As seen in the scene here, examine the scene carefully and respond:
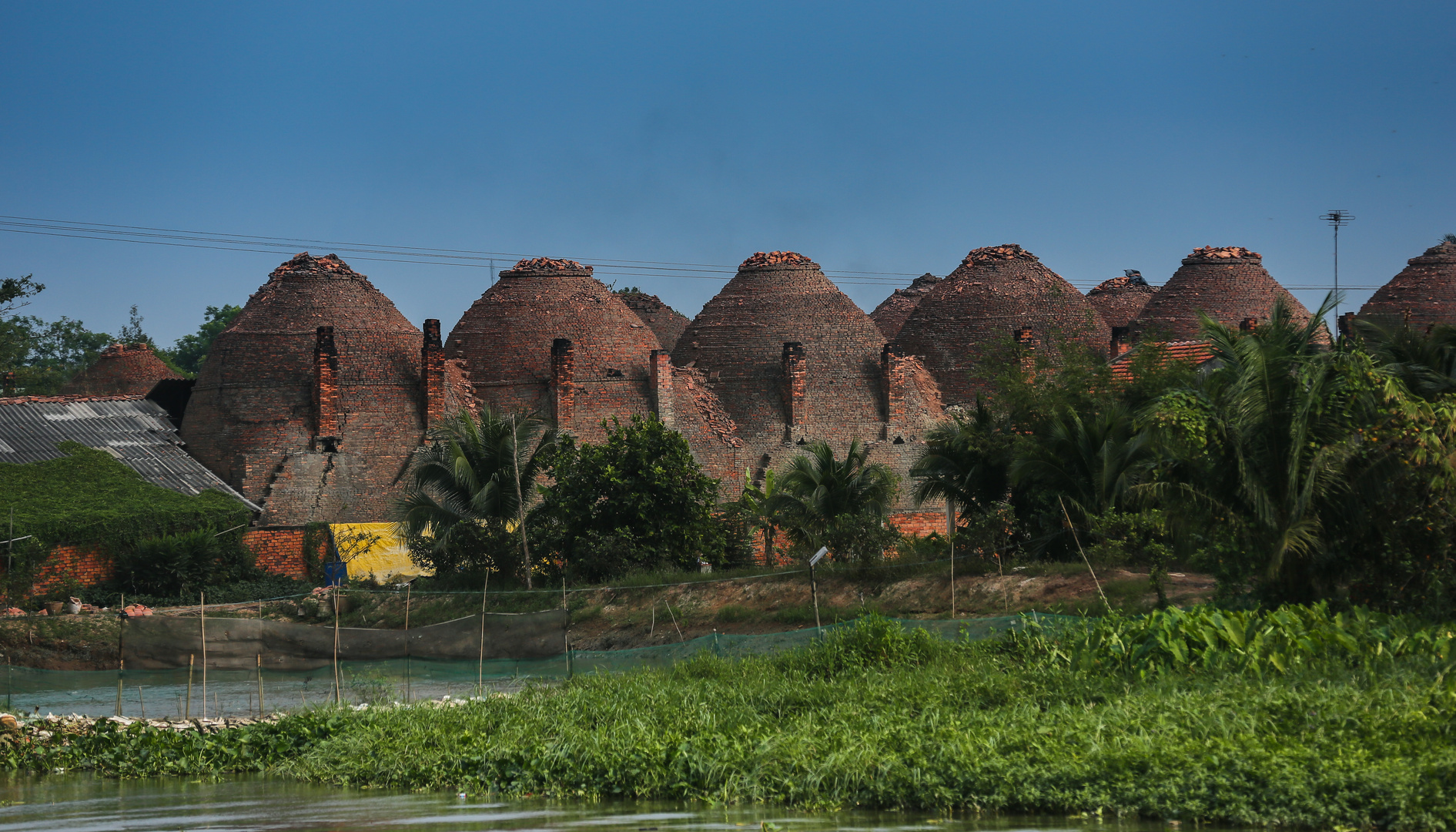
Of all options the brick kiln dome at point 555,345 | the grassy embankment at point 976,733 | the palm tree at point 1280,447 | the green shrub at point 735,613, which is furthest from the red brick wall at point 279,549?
the palm tree at point 1280,447

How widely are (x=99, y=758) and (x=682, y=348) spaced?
70.8ft

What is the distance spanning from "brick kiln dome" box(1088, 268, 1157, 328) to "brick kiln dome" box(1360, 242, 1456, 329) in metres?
5.94

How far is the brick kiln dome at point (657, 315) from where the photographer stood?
3850 centimetres

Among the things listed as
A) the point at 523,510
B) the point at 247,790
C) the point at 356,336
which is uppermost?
the point at 356,336

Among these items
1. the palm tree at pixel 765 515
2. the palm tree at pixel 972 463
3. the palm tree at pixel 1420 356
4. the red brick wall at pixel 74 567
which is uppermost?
the palm tree at pixel 1420 356

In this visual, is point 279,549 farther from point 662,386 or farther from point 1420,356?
point 1420,356

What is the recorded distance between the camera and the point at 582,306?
2984 cm

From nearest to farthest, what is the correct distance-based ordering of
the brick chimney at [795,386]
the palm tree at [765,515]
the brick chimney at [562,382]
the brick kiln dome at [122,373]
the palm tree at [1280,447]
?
1. the palm tree at [1280,447]
2. the palm tree at [765,515]
3. the brick chimney at [562,382]
4. the brick chimney at [795,386]
5. the brick kiln dome at [122,373]

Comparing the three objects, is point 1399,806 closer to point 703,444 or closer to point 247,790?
point 247,790

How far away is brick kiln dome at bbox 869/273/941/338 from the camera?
129ft

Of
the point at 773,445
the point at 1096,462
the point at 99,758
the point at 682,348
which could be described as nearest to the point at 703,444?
the point at 773,445

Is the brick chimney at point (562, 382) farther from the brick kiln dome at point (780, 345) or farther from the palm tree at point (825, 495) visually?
the palm tree at point (825, 495)

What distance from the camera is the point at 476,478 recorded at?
2245 centimetres

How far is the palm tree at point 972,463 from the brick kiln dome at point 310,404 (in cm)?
1101
